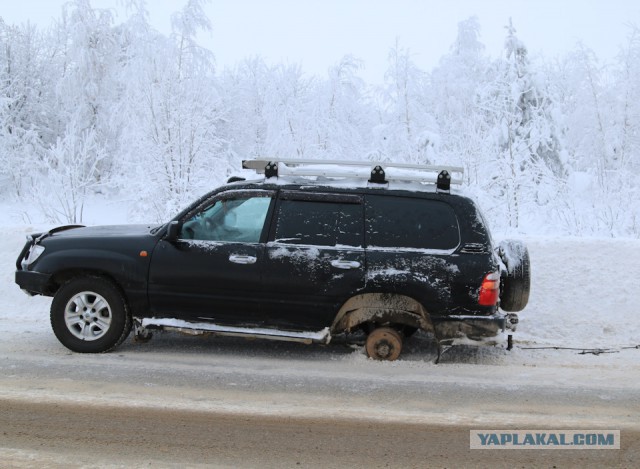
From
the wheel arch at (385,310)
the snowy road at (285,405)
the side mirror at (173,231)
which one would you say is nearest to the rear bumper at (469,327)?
the wheel arch at (385,310)

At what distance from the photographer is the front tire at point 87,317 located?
6.12 meters

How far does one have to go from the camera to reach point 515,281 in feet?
20.2

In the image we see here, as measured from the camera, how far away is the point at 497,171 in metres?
16.2

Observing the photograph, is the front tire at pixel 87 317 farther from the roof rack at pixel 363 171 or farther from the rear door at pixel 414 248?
the rear door at pixel 414 248

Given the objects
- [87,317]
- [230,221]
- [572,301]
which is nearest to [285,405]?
[230,221]

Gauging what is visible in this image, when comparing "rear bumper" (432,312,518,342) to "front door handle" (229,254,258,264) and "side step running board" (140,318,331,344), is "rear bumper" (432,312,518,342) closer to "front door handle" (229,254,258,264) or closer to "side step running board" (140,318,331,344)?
"side step running board" (140,318,331,344)

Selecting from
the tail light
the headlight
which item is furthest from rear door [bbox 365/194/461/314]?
the headlight

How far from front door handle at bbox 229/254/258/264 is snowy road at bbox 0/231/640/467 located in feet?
3.25

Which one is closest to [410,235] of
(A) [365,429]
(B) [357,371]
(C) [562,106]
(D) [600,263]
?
(B) [357,371]

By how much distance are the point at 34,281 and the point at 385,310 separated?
142 inches

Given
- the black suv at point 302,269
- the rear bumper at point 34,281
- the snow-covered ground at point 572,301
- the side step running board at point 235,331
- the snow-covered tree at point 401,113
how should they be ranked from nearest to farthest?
the black suv at point 302,269 → the side step running board at point 235,331 → the rear bumper at point 34,281 → the snow-covered ground at point 572,301 → the snow-covered tree at point 401,113

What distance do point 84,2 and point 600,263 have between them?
35709 millimetres

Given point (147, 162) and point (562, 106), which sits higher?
point (562, 106)

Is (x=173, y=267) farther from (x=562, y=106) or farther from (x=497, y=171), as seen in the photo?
(x=562, y=106)
